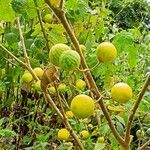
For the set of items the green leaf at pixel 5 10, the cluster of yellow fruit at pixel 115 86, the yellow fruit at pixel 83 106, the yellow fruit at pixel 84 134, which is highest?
the green leaf at pixel 5 10

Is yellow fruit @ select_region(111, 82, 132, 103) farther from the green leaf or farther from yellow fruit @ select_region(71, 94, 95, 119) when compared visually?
the green leaf

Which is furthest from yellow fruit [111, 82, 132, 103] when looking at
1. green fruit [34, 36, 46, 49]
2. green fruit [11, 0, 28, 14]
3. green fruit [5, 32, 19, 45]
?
green fruit [5, 32, 19, 45]

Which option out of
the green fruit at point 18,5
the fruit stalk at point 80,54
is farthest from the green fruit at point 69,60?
the green fruit at point 18,5

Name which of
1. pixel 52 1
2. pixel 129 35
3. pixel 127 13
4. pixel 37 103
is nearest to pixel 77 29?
pixel 37 103

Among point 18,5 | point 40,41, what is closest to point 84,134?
point 40,41

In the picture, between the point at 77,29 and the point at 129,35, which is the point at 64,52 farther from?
the point at 77,29

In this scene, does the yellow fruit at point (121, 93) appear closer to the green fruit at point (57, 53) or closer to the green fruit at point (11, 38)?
the green fruit at point (57, 53)

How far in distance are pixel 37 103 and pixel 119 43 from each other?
1156mm

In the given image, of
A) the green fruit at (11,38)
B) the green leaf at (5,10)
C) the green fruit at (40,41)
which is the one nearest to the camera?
the green leaf at (5,10)

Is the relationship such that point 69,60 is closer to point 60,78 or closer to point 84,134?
point 84,134

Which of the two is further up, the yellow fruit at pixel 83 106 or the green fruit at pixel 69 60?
the green fruit at pixel 69 60

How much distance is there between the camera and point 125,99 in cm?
99

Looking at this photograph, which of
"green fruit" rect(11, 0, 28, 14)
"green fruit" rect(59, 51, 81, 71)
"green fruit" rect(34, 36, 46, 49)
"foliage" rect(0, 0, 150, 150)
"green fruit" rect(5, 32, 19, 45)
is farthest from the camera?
"green fruit" rect(5, 32, 19, 45)

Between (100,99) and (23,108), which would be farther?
(23,108)
